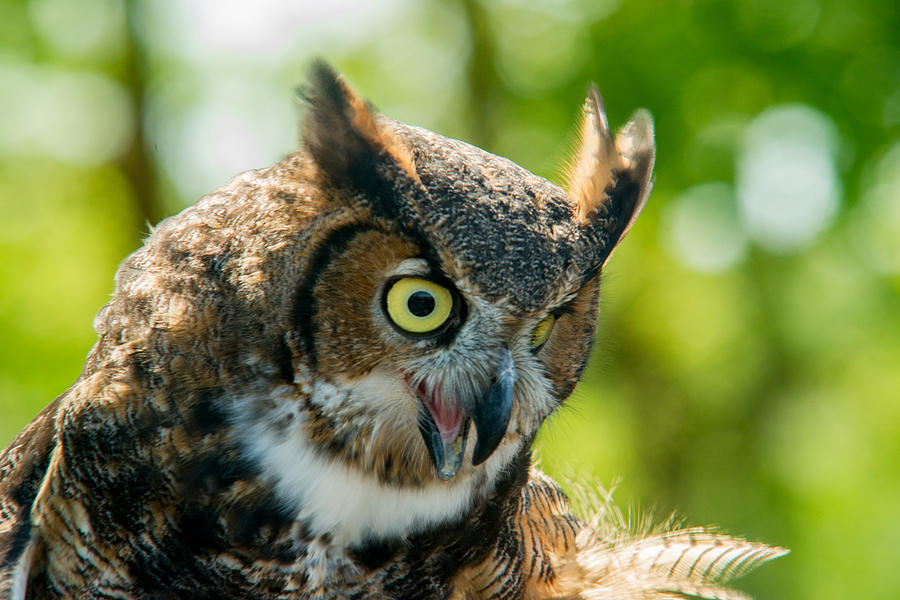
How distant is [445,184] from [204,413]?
2.23 feet

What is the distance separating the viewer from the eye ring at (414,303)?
1601 millimetres

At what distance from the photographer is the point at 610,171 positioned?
2008 mm

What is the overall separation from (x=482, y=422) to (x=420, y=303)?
28cm

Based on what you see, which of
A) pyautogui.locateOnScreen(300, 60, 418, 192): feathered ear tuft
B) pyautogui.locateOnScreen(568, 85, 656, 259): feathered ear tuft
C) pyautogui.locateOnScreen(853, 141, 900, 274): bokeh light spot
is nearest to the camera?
pyautogui.locateOnScreen(300, 60, 418, 192): feathered ear tuft

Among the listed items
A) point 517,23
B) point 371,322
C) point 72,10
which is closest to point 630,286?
point 517,23

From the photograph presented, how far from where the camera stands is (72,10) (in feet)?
28.1

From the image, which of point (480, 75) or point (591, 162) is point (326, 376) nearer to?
point (591, 162)

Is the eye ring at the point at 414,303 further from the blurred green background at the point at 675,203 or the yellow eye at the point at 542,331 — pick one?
the blurred green background at the point at 675,203

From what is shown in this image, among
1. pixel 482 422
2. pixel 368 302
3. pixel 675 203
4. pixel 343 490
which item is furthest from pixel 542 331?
pixel 675 203

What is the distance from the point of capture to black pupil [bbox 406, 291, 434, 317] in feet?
5.24

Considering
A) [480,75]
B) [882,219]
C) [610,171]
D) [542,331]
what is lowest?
[542,331]

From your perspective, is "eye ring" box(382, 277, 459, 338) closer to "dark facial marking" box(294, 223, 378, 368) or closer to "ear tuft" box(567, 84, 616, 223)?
"dark facial marking" box(294, 223, 378, 368)

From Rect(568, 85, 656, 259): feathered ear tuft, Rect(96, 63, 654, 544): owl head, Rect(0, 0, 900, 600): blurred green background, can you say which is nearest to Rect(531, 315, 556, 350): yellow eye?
Rect(96, 63, 654, 544): owl head

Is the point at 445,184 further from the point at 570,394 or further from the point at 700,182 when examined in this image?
the point at 700,182
